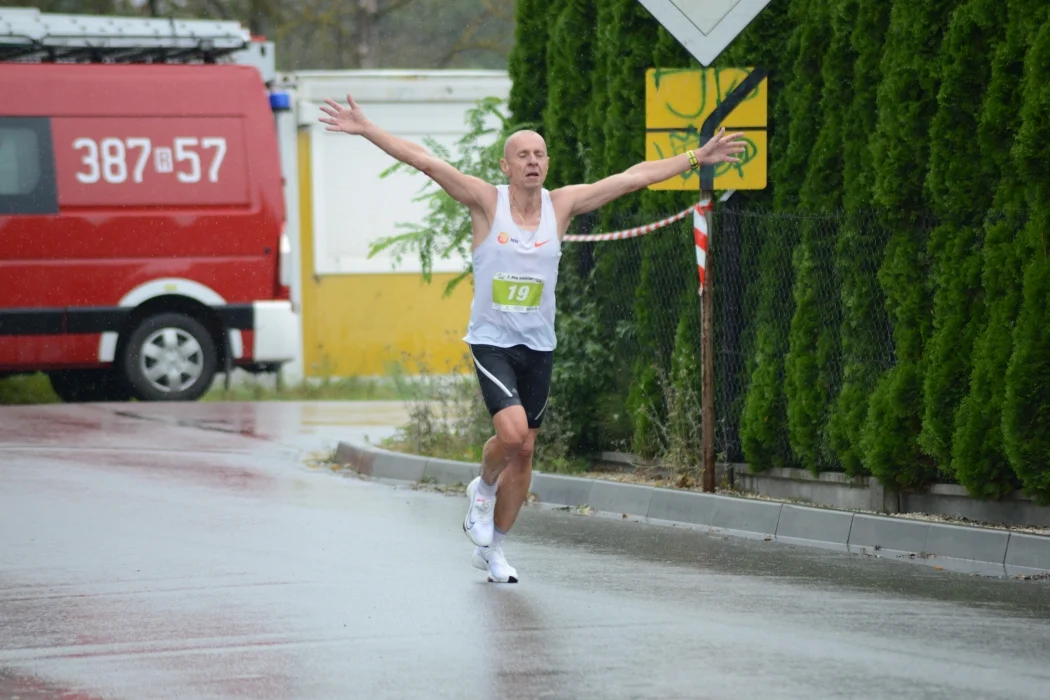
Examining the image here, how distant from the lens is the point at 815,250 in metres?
11.2

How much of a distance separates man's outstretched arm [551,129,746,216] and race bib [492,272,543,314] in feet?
1.70

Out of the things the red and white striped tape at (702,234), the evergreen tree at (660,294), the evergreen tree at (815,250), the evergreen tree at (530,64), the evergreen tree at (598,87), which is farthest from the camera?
the evergreen tree at (530,64)

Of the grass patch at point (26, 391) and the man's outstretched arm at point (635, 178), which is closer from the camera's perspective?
the man's outstretched arm at point (635, 178)

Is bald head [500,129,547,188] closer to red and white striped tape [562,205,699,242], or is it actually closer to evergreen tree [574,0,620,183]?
red and white striped tape [562,205,699,242]

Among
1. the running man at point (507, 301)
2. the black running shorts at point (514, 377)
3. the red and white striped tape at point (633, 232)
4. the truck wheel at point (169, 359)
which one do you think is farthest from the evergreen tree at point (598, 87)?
the truck wheel at point (169, 359)

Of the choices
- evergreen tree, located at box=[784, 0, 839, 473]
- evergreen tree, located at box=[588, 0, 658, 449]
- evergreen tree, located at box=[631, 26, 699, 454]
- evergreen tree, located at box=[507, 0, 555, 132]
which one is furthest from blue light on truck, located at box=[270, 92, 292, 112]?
evergreen tree, located at box=[784, 0, 839, 473]

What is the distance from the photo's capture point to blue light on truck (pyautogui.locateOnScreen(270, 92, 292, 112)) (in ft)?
66.4

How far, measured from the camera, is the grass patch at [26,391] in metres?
20.2

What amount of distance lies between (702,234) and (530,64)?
288cm

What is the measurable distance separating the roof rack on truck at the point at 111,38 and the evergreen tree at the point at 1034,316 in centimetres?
1136

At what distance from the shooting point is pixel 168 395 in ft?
63.0

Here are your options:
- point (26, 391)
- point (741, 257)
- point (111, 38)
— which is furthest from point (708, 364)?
point (26, 391)

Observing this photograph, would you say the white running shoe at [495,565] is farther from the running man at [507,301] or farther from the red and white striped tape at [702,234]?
the red and white striped tape at [702,234]

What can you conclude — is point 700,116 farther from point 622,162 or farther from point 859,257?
point 859,257
